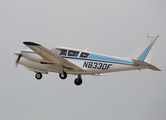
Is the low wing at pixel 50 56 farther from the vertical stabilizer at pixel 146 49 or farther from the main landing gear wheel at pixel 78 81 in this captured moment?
the vertical stabilizer at pixel 146 49

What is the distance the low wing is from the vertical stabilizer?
173 inches

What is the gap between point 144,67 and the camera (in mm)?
20422

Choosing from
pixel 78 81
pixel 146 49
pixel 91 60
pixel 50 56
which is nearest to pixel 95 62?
pixel 91 60

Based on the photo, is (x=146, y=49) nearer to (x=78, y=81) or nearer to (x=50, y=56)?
(x=78, y=81)

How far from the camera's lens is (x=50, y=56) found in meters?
19.6

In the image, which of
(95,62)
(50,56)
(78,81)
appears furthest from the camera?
(78,81)

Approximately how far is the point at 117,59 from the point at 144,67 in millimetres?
2017

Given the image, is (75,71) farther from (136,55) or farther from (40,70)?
(136,55)

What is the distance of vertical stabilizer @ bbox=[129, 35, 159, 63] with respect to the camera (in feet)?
68.5

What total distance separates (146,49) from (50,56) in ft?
23.2

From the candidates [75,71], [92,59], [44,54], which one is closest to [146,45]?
[92,59]

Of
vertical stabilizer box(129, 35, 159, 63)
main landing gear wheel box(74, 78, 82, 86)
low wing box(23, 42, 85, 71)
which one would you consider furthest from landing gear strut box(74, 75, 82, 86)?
vertical stabilizer box(129, 35, 159, 63)

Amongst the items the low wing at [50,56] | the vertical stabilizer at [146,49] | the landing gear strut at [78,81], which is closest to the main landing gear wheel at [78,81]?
the landing gear strut at [78,81]

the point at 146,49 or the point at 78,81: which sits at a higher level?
the point at 146,49
